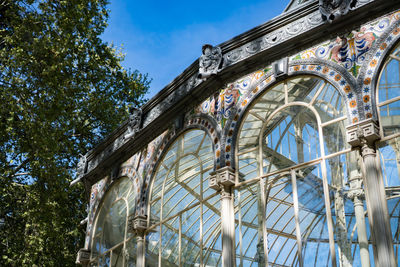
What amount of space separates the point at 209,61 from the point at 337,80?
12.6 ft

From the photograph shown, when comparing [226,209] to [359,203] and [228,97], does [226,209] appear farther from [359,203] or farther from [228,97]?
[359,203]

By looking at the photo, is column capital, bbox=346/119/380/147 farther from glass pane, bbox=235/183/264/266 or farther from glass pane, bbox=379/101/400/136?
glass pane, bbox=235/183/264/266

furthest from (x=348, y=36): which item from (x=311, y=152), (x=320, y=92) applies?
(x=311, y=152)

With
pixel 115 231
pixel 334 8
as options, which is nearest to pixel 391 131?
pixel 334 8

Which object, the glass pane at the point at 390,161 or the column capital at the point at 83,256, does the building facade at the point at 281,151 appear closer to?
the glass pane at the point at 390,161

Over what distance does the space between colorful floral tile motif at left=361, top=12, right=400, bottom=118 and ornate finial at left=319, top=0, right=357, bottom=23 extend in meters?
0.95

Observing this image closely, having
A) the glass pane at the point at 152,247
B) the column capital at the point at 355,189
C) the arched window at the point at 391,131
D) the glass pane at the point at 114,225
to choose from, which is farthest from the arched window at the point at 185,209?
the arched window at the point at 391,131

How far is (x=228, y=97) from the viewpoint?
46.4ft

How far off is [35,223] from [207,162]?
34.7 ft

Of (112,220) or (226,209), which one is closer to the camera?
(226,209)

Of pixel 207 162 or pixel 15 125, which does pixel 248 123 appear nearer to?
pixel 207 162

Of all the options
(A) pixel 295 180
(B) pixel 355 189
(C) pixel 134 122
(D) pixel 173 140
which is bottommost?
(B) pixel 355 189

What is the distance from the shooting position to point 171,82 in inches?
630

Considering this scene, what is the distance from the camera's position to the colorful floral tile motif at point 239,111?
13.3 meters
